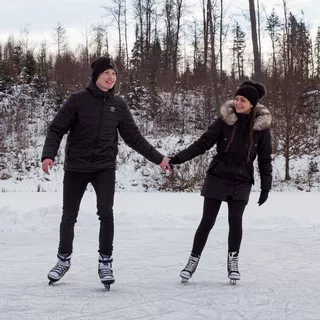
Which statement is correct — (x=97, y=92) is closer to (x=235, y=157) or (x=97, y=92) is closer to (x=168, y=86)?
(x=235, y=157)


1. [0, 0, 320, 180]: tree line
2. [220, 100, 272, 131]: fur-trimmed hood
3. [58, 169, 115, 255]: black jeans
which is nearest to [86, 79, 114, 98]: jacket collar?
[58, 169, 115, 255]: black jeans

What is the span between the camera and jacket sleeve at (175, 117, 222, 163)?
12.8ft

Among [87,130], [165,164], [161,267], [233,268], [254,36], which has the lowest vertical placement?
[161,267]

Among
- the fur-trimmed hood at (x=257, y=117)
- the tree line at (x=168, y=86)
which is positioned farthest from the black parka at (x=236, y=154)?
the tree line at (x=168, y=86)

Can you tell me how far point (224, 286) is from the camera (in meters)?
3.73

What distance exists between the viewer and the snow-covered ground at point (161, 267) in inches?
122

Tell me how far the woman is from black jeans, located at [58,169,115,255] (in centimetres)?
63

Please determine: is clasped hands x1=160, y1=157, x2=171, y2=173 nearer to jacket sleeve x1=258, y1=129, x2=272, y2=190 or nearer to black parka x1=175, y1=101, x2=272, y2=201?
black parka x1=175, y1=101, x2=272, y2=201

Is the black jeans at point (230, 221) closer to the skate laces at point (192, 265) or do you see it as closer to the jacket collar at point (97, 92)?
the skate laces at point (192, 265)

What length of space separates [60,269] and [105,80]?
149 centimetres

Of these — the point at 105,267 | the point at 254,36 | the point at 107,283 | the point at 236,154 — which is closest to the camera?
the point at 107,283

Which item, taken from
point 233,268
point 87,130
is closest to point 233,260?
point 233,268

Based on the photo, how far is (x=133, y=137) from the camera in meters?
3.89

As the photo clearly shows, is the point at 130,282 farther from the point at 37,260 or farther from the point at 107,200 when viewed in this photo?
the point at 37,260
